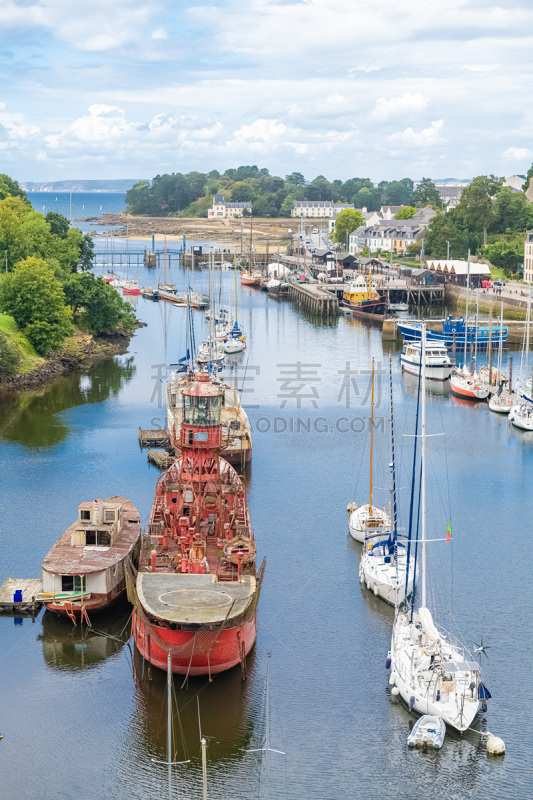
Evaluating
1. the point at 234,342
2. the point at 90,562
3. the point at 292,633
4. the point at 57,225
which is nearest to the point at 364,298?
the point at 234,342

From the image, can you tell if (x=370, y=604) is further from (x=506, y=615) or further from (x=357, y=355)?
(x=357, y=355)

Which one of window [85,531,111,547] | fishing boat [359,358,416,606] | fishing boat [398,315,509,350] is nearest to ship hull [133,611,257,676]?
window [85,531,111,547]

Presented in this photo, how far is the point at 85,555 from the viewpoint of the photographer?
137 feet

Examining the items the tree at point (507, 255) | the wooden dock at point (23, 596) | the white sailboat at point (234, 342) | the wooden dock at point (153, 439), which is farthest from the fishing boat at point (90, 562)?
the tree at point (507, 255)

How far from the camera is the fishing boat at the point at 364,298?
131 metres

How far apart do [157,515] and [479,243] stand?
123 metres

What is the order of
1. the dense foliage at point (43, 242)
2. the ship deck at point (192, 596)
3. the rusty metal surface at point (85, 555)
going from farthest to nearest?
the dense foliage at point (43, 242)
the rusty metal surface at point (85, 555)
the ship deck at point (192, 596)

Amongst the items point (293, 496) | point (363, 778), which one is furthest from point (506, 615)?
point (293, 496)

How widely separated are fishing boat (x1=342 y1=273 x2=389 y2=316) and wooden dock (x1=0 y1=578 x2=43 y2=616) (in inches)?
3613

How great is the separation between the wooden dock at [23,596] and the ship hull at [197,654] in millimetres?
6104

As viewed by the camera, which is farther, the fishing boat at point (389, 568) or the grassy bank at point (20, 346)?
the grassy bank at point (20, 346)

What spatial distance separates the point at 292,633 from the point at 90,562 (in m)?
8.54

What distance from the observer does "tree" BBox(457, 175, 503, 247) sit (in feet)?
510

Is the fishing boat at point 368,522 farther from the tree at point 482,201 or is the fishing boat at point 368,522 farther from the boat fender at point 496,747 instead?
the tree at point 482,201
